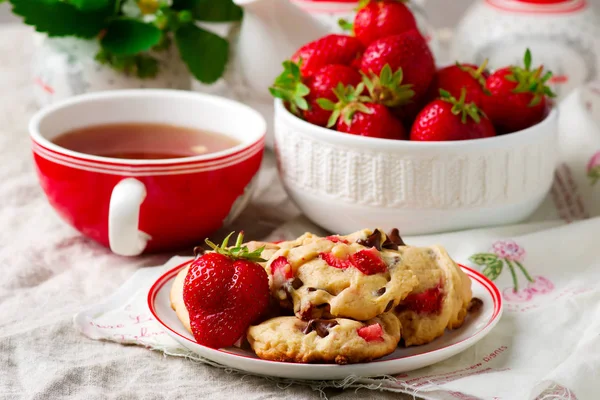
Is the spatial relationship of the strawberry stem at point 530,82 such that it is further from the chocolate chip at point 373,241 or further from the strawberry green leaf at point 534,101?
the chocolate chip at point 373,241

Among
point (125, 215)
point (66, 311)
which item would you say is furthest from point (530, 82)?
point (66, 311)

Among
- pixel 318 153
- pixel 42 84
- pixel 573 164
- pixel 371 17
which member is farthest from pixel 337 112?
pixel 42 84

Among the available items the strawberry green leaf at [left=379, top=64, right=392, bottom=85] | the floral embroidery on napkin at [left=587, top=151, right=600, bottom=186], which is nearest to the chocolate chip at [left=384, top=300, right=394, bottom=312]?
the strawberry green leaf at [left=379, top=64, right=392, bottom=85]

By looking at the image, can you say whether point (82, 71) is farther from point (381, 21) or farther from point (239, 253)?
point (239, 253)

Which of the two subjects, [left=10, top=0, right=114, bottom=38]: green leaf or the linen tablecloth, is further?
[left=10, top=0, right=114, bottom=38]: green leaf

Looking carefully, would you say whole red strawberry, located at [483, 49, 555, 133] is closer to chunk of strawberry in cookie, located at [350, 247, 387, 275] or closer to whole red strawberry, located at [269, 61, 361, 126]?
whole red strawberry, located at [269, 61, 361, 126]

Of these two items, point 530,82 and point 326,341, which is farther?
point 530,82

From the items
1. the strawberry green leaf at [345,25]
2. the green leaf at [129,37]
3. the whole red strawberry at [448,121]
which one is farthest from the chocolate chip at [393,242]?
the green leaf at [129,37]
